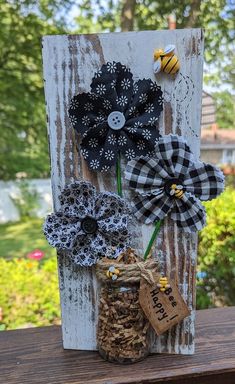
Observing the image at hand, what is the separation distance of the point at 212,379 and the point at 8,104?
8.56 ft

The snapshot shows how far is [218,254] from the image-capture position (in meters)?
1.59

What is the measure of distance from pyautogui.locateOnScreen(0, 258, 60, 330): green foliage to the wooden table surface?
0.92 metres

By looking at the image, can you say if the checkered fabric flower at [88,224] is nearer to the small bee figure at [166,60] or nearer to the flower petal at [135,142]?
the flower petal at [135,142]

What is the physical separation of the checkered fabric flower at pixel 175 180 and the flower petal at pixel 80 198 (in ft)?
0.22

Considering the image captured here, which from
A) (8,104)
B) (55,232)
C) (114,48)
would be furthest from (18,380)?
(8,104)

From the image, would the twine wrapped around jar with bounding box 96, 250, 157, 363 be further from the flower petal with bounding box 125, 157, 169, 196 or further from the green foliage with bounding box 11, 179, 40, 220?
the green foliage with bounding box 11, 179, 40, 220

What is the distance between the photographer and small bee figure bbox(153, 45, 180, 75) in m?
0.59

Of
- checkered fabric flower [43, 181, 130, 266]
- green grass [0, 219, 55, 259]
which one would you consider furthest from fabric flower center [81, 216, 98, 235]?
green grass [0, 219, 55, 259]

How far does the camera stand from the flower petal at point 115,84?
1.95 feet

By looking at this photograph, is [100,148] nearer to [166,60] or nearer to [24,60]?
[166,60]

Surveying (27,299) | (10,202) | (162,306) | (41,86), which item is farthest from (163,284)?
(10,202)

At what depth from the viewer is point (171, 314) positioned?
25.2 inches

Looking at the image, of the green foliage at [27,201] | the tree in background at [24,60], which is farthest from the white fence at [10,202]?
the tree in background at [24,60]

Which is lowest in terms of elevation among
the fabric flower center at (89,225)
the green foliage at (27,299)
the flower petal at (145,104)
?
the green foliage at (27,299)
